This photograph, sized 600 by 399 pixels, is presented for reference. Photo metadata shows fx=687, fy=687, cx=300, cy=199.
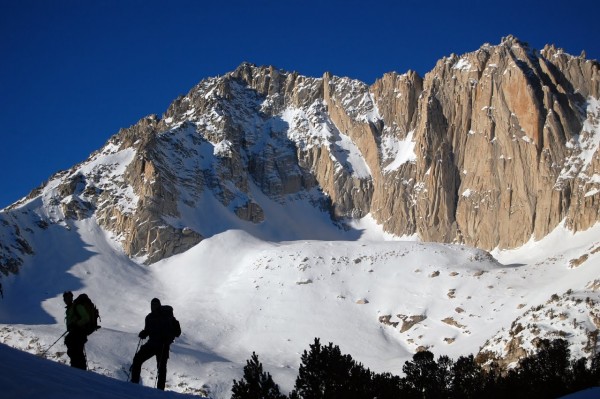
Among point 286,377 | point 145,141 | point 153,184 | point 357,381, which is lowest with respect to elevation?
point 357,381

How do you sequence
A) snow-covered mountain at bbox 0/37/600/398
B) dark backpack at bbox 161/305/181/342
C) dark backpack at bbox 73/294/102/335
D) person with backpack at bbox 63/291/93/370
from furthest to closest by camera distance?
snow-covered mountain at bbox 0/37/600/398 < dark backpack at bbox 161/305/181/342 < dark backpack at bbox 73/294/102/335 < person with backpack at bbox 63/291/93/370

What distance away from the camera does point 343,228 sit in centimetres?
17238

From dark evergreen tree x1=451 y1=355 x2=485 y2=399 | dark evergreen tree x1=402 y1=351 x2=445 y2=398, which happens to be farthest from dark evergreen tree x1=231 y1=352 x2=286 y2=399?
dark evergreen tree x1=451 y1=355 x2=485 y2=399

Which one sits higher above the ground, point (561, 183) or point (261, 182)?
point (261, 182)

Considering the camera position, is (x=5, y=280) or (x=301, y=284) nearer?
(x=301, y=284)

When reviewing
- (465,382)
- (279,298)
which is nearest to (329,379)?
(465,382)

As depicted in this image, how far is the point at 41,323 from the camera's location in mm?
89438

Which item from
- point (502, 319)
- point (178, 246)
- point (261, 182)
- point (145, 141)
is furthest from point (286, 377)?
point (261, 182)

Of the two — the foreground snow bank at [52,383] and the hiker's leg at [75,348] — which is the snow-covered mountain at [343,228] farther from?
the foreground snow bank at [52,383]

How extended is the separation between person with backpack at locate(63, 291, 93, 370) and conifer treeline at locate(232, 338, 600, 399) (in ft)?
16.9

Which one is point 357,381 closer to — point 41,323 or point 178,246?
point 41,323

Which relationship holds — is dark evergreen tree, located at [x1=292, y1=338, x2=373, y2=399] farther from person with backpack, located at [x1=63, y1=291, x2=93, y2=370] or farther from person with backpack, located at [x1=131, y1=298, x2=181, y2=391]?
person with backpack, located at [x1=63, y1=291, x2=93, y2=370]

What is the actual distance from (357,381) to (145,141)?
133299mm

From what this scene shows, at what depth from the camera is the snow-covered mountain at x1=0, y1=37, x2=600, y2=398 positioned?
7812 centimetres
